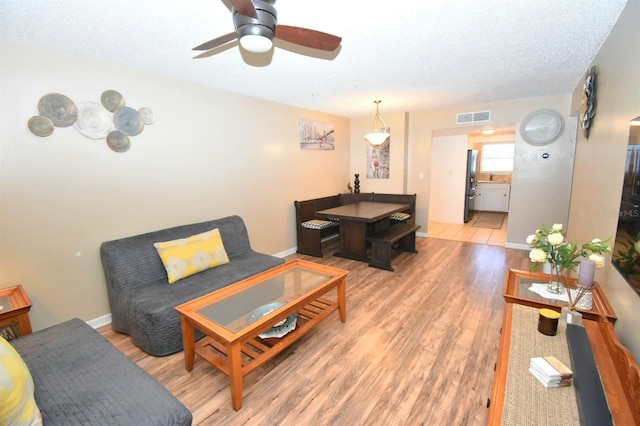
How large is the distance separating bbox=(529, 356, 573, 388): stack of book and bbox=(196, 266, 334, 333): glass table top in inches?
57.5

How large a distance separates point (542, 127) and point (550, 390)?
4403 millimetres

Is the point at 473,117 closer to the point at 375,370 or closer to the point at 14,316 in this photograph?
the point at 375,370

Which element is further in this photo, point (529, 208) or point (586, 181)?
point (529, 208)

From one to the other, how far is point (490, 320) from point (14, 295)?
146 inches

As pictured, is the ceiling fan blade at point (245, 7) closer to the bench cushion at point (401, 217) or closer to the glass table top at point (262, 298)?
the glass table top at point (262, 298)

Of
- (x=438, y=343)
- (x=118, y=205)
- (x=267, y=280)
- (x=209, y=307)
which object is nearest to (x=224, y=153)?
(x=118, y=205)

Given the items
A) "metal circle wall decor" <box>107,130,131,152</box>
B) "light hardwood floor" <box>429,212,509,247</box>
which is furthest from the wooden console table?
"light hardwood floor" <box>429,212,509,247</box>

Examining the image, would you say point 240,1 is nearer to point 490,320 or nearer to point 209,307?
point 209,307

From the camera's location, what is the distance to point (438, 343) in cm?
228

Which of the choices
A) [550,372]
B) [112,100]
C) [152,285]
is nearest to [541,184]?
[550,372]

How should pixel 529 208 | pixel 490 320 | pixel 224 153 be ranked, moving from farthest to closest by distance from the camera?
1. pixel 529 208
2. pixel 224 153
3. pixel 490 320

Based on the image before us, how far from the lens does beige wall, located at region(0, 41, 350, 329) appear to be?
7.06ft

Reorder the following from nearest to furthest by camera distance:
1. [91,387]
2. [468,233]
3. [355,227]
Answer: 1. [91,387]
2. [355,227]
3. [468,233]

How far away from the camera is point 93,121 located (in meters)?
2.47
